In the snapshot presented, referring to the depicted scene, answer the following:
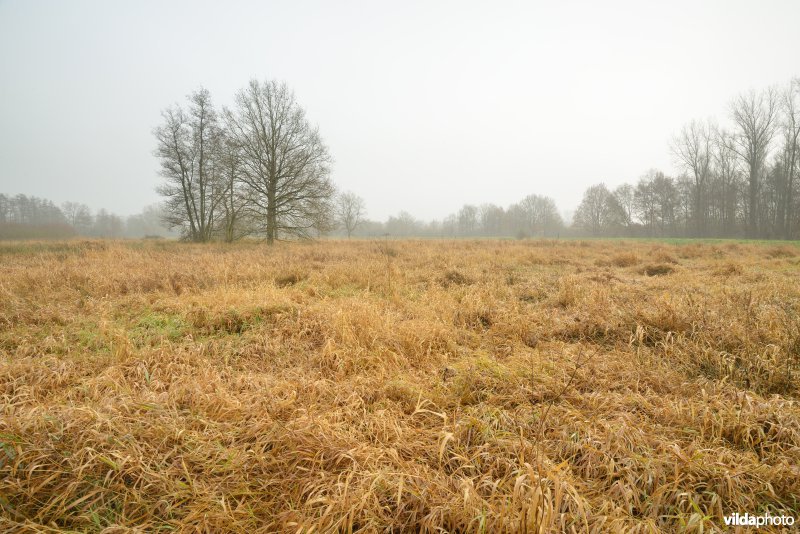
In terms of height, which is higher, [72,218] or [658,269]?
[72,218]

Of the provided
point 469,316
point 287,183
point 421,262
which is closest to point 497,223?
point 287,183

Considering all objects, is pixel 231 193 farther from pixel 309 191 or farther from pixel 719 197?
pixel 719 197

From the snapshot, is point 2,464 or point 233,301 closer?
point 2,464

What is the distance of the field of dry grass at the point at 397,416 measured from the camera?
1.72 m

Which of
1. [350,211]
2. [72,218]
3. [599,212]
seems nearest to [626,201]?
[599,212]

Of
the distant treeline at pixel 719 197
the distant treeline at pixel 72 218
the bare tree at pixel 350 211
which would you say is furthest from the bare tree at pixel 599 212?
the distant treeline at pixel 72 218

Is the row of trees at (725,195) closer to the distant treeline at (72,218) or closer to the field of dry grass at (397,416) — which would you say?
the field of dry grass at (397,416)

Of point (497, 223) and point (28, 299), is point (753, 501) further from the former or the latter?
point (497, 223)

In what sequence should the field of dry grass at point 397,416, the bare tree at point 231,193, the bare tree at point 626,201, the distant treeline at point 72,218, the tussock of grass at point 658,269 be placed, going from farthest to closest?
the distant treeline at point 72,218
the bare tree at point 626,201
the bare tree at point 231,193
the tussock of grass at point 658,269
the field of dry grass at point 397,416

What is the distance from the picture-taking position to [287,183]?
2112 centimetres

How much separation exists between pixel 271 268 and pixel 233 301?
342 centimetres

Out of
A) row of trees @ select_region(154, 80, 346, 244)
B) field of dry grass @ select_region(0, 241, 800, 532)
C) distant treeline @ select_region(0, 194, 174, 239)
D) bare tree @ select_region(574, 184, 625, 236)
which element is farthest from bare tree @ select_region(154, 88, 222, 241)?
bare tree @ select_region(574, 184, 625, 236)

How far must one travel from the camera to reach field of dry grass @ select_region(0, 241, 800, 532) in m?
1.72

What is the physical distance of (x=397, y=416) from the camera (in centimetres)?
263
